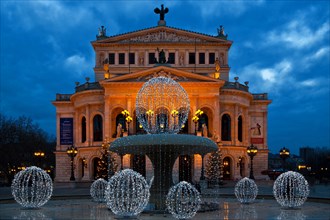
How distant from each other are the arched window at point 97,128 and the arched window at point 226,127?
13683 millimetres

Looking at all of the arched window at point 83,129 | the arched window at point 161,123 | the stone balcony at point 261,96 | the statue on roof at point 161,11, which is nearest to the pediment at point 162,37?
the statue on roof at point 161,11

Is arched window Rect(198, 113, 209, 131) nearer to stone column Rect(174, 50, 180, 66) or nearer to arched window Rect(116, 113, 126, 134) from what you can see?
arched window Rect(116, 113, 126, 134)

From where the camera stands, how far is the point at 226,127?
58.2 meters

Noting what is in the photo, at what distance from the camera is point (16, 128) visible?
2352 inches

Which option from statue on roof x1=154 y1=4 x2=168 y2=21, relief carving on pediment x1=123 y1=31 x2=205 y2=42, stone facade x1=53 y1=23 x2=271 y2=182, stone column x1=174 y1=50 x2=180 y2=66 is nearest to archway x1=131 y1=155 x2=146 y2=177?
stone facade x1=53 y1=23 x2=271 y2=182

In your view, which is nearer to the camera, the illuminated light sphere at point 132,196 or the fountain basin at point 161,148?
the illuminated light sphere at point 132,196

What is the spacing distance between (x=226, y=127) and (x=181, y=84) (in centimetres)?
765

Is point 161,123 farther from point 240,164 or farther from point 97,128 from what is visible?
point 240,164

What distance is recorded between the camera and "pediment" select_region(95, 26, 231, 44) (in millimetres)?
62281

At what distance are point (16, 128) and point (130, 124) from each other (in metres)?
14.0

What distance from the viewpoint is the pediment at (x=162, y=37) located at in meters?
62.3

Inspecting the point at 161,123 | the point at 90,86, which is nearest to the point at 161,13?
the point at 90,86

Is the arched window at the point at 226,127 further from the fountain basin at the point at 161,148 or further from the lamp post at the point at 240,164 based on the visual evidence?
the fountain basin at the point at 161,148

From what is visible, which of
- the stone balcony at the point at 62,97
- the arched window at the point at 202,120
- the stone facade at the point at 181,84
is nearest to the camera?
the stone facade at the point at 181,84
